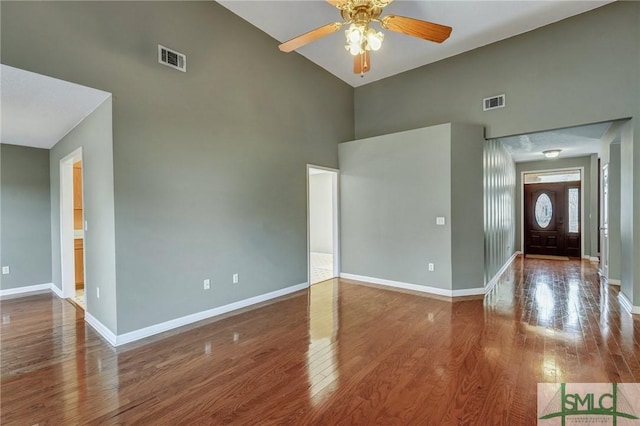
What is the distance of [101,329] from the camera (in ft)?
11.2

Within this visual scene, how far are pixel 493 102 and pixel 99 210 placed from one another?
5785 millimetres

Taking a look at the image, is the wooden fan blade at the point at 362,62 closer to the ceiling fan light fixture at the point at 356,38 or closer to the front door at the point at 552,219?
the ceiling fan light fixture at the point at 356,38

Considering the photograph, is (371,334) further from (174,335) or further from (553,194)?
(553,194)

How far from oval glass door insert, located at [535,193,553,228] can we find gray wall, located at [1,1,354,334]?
7.83 m

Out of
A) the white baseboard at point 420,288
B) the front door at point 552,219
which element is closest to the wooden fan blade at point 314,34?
the white baseboard at point 420,288

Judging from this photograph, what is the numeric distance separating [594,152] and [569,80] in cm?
484

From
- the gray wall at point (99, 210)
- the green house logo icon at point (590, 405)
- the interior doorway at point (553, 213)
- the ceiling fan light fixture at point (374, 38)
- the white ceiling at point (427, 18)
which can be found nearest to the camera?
the green house logo icon at point (590, 405)

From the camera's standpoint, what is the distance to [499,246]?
609cm

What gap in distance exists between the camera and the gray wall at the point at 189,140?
2.88 m

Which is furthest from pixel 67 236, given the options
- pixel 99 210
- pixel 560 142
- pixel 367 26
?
pixel 560 142

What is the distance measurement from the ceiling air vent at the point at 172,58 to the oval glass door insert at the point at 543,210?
998 centimetres

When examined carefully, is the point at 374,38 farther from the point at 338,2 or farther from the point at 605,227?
the point at 605,227

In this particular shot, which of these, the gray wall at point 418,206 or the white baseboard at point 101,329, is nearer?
the white baseboard at point 101,329

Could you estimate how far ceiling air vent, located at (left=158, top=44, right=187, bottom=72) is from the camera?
11.1 ft
